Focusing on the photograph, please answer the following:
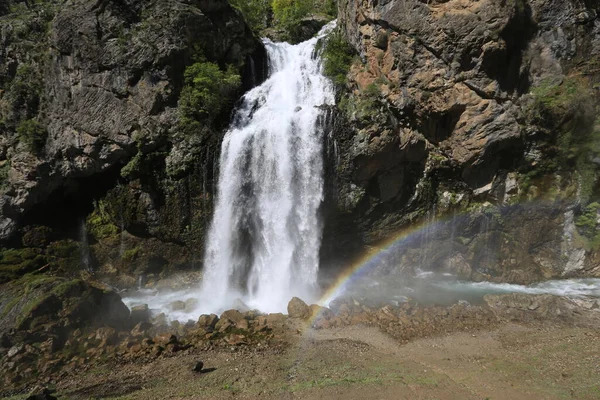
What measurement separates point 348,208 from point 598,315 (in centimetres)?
1126

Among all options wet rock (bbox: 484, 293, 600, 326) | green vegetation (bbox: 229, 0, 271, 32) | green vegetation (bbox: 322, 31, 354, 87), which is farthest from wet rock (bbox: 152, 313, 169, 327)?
green vegetation (bbox: 229, 0, 271, 32)

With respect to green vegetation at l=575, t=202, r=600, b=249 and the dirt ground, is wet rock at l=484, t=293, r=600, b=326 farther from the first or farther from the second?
green vegetation at l=575, t=202, r=600, b=249

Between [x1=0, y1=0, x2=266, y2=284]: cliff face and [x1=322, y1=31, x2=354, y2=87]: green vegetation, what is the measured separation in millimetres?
6803

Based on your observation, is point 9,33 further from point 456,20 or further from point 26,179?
point 456,20

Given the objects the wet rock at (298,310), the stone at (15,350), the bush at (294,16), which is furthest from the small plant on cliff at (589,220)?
the stone at (15,350)

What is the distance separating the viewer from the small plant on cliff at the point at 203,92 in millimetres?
17688

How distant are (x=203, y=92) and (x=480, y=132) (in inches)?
579

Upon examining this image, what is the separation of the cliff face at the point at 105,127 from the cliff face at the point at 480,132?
898 cm

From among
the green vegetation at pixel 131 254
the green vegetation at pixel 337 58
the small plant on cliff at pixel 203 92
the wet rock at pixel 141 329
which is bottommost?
the wet rock at pixel 141 329

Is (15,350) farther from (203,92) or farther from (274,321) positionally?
(203,92)

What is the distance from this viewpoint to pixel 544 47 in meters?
16.5

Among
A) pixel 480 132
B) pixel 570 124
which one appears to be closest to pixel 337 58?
pixel 480 132

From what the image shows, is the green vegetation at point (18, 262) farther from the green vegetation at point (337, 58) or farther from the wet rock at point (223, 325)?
the green vegetation at point (337, 58)

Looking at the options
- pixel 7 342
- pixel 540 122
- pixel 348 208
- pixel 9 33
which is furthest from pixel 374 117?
pixel 9 33
